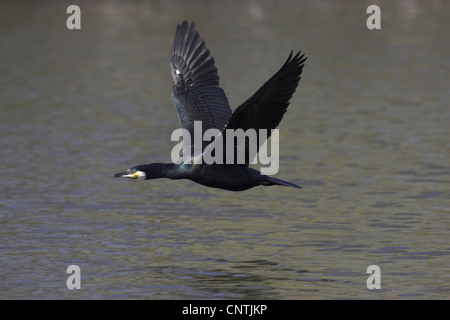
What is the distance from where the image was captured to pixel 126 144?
16.1 m

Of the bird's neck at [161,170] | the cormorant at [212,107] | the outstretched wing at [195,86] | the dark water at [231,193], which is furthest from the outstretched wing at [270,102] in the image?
the outstretched wing at [195,86]

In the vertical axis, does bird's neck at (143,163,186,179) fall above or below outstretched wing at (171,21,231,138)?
below

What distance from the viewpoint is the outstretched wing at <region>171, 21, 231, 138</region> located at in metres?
11.3

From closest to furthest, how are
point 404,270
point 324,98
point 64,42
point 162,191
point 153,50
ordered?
point 404,270
point 162,191
point 324,98
point 153,50
point 64,42

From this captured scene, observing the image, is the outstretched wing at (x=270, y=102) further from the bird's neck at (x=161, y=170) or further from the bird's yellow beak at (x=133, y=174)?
the bird's yellow beak at (x=133, y=174)

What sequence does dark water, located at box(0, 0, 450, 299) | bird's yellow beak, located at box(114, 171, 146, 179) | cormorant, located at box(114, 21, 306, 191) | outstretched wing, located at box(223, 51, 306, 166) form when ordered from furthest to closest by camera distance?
bird's yellow beak, located at box(114, 171, 146, 179)
dark water, located at box(0, 0, 450, 299)
cormorant, located at box(114, 21, 306, 191)
outstretched wing, located at box(223, 51, 306, 166)

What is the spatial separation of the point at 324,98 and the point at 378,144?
4.40m

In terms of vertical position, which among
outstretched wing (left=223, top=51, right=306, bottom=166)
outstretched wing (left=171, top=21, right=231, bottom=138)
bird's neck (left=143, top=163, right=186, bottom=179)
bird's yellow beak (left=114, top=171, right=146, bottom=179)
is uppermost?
outstretched wing (left=171, top=21, right=231, bottom=138)

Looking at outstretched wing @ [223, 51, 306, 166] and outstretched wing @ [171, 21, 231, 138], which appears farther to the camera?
outstretched wing @ [171, 21, 231, 138]

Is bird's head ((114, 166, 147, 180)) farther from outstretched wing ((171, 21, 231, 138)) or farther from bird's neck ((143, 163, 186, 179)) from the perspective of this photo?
outstretched wing ((171, 21, 231, 138))

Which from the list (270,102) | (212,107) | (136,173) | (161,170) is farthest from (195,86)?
(270,102)

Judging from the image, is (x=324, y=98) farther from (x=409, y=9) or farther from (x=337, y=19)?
(x=409, y=9)

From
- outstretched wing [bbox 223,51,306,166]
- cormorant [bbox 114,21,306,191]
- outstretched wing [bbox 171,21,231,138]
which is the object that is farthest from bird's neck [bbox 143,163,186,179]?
outstretched wing [bbox 223,51,306,166]
